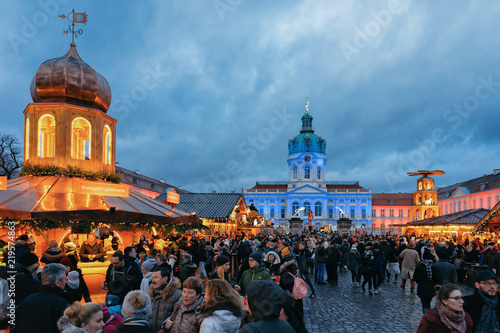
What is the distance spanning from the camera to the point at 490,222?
16484 mm

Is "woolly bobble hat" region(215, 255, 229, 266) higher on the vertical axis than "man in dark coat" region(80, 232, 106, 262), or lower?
higher

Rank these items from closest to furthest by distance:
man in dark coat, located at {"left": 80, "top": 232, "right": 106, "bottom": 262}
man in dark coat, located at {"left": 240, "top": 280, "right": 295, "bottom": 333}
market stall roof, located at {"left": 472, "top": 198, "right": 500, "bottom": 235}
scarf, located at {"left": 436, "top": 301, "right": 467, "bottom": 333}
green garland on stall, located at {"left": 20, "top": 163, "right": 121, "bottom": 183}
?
man in dark coat, located at {"left": 240, "top": 280, "right": 295, "bottom": 333}
scarf, located at {"left": 436, "top": 301, "right": 467, "bottom": 333}
man in dark coat, located at {"left": 80, "top": 232, "right": 106, "bottom": 262}
green garland on stall, located at {"left": 20, "top": 163, "right": 121, "bottom": 183}
market stall roof, located at {"left": 472, "top": 198, "right": 500, "bottom": 235}

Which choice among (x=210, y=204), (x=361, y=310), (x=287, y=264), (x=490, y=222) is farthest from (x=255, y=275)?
(x=210, y=204)

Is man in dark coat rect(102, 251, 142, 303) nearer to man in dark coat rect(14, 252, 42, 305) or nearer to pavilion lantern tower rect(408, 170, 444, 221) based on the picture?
man in dark coat rect(14, 252, 42, 305)

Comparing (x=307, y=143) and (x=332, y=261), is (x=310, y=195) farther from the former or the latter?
(x=332, y=261)

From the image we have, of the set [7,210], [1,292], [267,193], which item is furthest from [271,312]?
[267,193]

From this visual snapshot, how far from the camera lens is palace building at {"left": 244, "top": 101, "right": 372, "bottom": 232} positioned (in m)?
88.6

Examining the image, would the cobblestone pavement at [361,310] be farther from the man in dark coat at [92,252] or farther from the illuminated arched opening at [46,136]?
the illuminated arched opening at [46,136]

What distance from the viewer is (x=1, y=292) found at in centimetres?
483

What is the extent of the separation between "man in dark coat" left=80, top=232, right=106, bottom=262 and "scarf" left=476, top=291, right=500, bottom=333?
836 centimetres

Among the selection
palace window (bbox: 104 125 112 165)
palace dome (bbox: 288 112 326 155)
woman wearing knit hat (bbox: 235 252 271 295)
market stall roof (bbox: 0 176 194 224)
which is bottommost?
woman wearing knit hat (bbox: 235 252 271 295)

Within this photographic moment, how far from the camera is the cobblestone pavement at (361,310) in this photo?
27.5 ft

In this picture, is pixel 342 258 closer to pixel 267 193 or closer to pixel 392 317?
pixel 392 317

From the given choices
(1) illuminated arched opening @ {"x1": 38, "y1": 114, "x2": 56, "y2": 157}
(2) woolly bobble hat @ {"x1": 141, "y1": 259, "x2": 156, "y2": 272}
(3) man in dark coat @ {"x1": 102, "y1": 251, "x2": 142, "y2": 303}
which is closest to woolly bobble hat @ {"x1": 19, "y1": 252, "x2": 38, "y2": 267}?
(3) man in dark coat @ {"x1": 102, "y1": 251, "x2": 142, "y2": 303}
